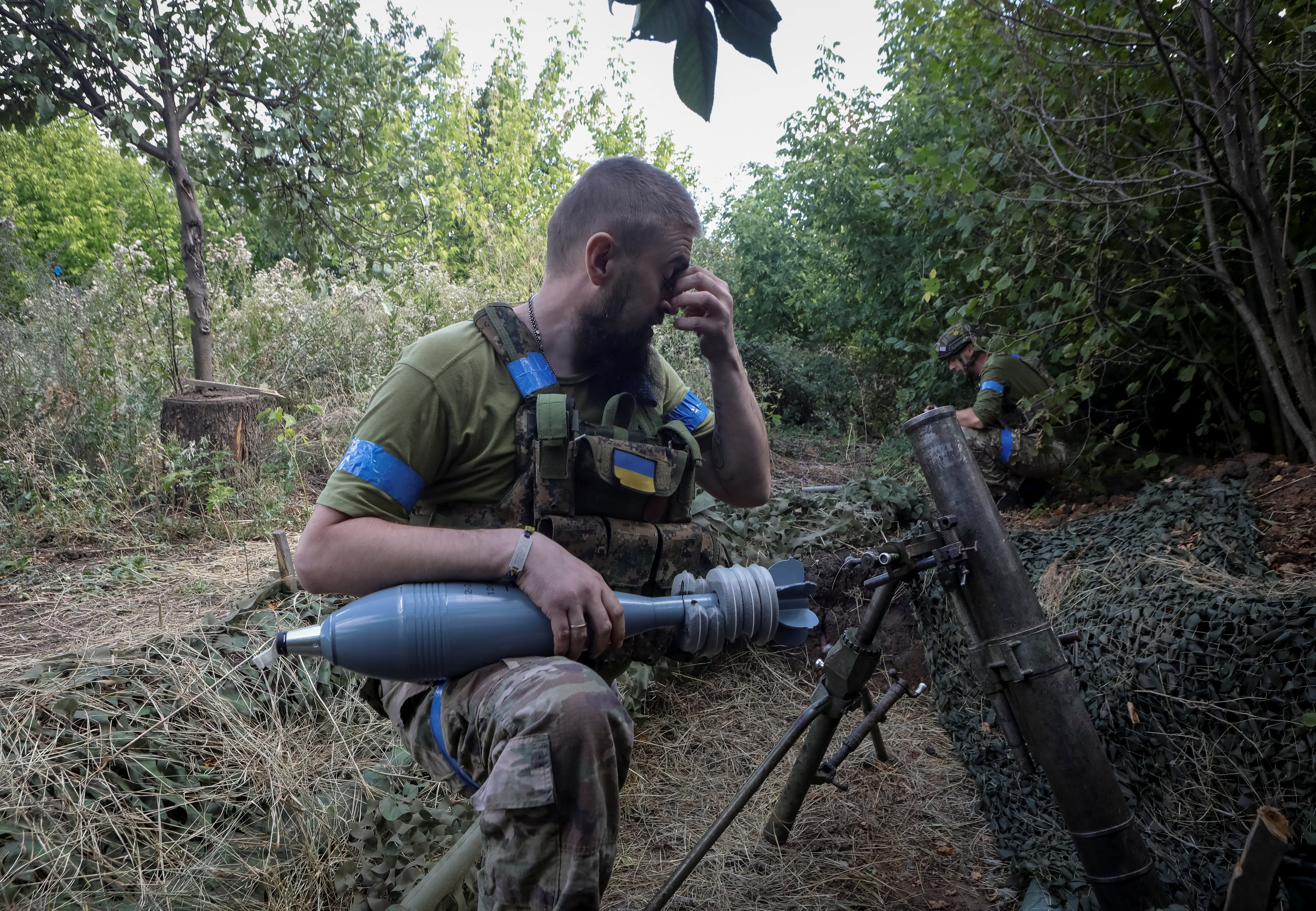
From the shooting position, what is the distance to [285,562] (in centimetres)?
396

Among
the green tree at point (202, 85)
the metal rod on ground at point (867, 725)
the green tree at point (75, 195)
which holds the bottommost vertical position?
the metal rod on ground at point (867, 725)

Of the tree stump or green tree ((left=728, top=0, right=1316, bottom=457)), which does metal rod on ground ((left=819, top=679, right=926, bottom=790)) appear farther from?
the tree stump

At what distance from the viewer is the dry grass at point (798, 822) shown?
8.99 ft

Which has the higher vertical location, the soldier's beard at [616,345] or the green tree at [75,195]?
the green tree at [75,195]

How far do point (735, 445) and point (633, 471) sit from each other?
1.61ft

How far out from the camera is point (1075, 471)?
485cm

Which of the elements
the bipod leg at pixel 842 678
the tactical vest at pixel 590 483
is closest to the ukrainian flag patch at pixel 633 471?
the tactical vest at pixel 590 483

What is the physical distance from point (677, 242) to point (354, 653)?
1275 mm

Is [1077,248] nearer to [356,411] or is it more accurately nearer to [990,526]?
[990,526]

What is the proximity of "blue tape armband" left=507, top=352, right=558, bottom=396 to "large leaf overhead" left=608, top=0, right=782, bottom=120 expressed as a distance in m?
1.00

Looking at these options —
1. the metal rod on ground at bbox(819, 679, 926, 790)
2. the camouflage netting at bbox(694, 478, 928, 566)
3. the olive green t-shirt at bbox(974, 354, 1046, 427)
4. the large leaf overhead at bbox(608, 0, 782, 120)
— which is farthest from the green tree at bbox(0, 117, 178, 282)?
the large leaf overhead at bbox(608, 0, 782, 120)

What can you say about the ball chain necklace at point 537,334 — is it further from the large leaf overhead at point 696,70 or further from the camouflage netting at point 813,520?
the camouflage netting at point 813,520

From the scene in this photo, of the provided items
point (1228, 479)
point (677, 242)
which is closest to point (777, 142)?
point (1228, 479)

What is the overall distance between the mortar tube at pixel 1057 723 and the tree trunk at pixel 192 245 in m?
6.65
